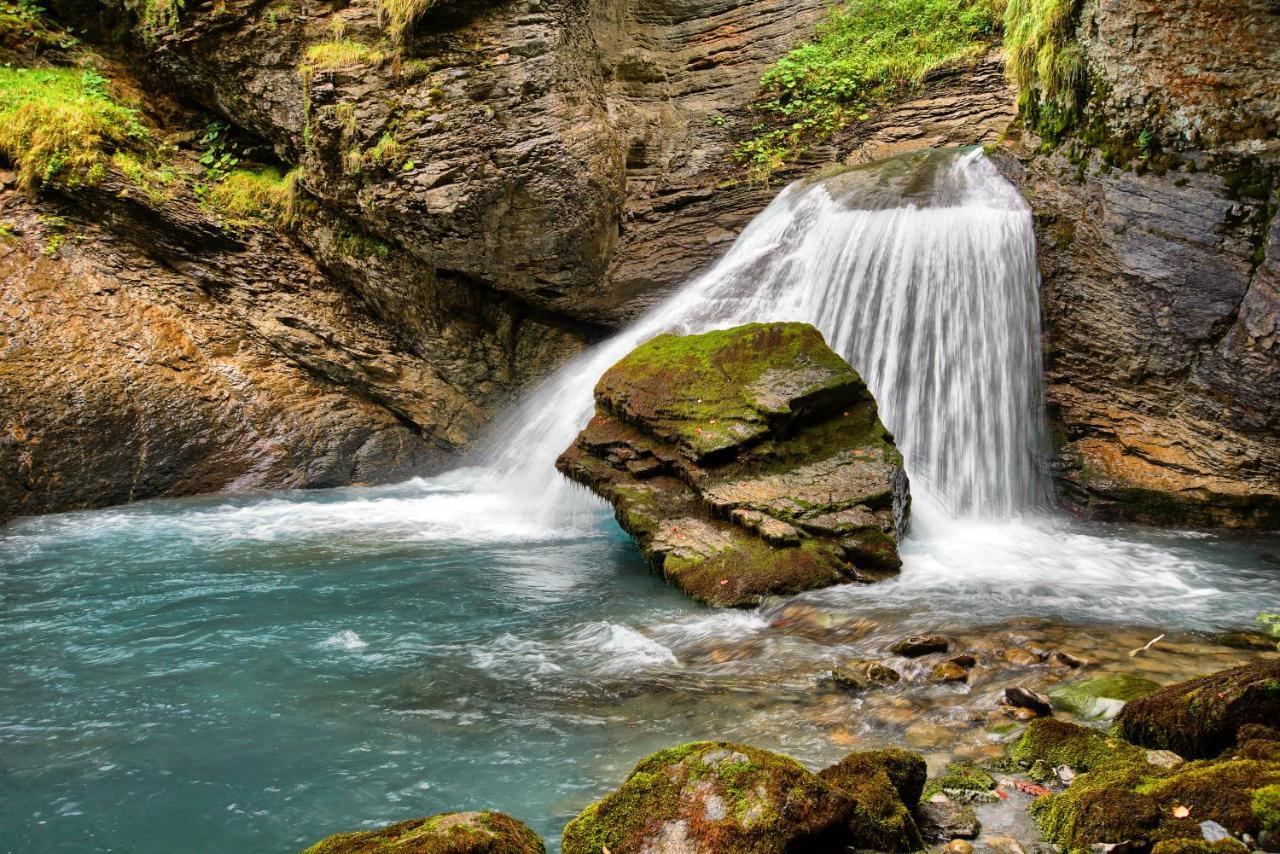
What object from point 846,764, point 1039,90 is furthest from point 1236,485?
point 846,764

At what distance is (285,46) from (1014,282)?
31.1 feet

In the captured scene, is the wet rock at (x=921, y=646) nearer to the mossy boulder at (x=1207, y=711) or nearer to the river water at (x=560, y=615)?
the river water at (x=560, y=615)

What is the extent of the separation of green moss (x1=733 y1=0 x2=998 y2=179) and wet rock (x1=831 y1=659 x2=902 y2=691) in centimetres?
928

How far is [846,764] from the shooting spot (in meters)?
2.78

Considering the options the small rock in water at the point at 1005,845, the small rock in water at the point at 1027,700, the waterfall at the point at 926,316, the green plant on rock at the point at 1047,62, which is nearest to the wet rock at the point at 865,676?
the small rock in water at the point at 1027,700

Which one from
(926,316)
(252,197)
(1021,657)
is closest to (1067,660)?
(1021,657)

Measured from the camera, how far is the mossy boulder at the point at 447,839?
209 centimetres

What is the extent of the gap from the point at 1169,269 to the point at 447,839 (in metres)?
8.08

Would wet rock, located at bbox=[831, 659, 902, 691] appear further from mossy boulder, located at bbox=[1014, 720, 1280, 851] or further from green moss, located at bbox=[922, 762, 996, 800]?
mossy boulder, located at bbox=[1014, 720, 1280, 851]

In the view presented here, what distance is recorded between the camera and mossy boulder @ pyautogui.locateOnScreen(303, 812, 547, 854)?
209 centimetres

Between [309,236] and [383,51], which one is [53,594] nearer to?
[309,236]

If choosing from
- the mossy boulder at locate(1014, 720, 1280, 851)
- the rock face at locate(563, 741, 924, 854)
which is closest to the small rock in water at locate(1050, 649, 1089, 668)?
the mossy boulder at locate(1014, 720, 1280, 851)

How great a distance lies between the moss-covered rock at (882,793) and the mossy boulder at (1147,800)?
0.44 metres

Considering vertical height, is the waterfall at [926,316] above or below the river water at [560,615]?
above
